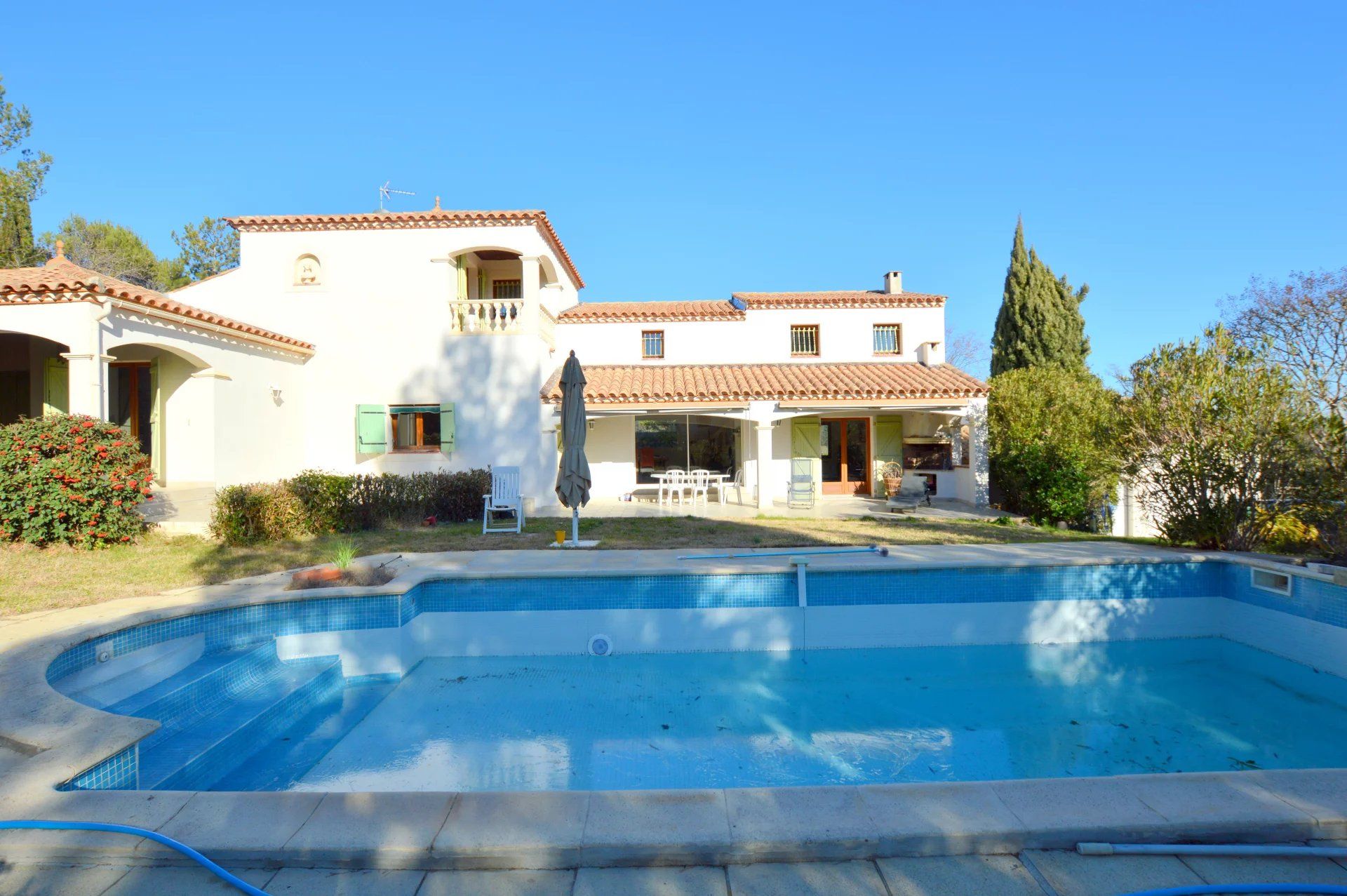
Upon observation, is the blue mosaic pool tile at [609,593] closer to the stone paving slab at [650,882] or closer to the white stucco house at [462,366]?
the stone paving slab at [650,882]

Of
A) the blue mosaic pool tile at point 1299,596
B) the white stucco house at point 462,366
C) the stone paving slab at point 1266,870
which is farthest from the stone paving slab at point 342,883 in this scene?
the white stucco house at point 462,366

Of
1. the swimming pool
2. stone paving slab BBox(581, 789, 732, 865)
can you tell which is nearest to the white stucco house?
the swimming pool

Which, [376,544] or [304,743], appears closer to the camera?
[304,743]

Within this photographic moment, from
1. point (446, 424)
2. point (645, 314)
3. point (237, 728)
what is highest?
point (645, 314)

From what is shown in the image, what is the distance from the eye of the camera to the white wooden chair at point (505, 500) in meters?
12.7

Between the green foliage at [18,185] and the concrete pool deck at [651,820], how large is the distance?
89.3 ft

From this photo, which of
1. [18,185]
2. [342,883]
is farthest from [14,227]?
[342,883]

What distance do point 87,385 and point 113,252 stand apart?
27152mm

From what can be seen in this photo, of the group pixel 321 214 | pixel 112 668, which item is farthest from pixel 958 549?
pixel 321 214

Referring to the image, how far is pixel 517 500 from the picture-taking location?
13.0 metres

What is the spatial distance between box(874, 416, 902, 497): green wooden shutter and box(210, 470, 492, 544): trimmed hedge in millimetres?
11131

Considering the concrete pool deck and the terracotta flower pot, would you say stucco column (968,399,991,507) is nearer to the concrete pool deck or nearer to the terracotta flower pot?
the concrete pool deck

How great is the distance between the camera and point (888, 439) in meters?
19.9

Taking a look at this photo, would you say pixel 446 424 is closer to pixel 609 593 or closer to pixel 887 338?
pixel 609 593
